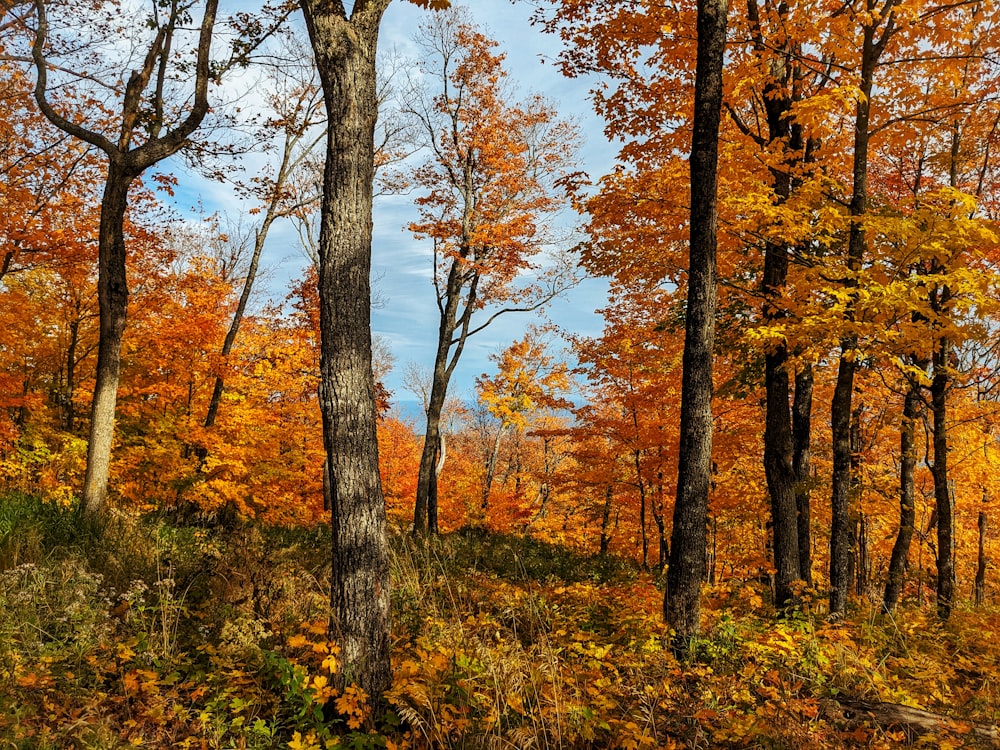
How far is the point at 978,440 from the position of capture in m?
14.3

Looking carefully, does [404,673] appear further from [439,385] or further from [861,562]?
[861,562]

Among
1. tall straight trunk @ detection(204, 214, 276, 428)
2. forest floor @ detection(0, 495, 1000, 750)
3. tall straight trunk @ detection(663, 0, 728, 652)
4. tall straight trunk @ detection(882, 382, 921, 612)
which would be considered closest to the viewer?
forest floor @ detection(0, 495, 1000, 750)

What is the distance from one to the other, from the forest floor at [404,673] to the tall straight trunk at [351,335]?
0.37 meters

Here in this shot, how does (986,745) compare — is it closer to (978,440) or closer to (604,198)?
(604,198)

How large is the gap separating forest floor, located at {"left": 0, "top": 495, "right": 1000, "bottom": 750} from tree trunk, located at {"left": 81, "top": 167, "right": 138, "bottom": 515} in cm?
146

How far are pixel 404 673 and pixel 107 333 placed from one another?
7572mm

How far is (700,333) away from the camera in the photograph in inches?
219

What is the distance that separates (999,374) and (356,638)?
16021mm

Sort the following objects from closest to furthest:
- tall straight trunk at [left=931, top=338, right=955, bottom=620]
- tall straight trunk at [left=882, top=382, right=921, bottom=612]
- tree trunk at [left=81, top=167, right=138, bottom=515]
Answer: tree trunk at [left=81, top=167, right=138, bottom=515]
tall straight trunk at [left=931, top=338, right=955, bottom=620]
tall straight trunk at [left=882, top=382, right=921, bottom=612]

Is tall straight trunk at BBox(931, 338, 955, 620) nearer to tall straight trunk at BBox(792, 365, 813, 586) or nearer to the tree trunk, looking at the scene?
tall straight trunk at BBox(792, 365, 813, 586)

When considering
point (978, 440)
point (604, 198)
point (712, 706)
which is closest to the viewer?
point (712, 706)

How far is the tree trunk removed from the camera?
8.26 m

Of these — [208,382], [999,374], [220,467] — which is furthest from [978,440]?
[208,382]

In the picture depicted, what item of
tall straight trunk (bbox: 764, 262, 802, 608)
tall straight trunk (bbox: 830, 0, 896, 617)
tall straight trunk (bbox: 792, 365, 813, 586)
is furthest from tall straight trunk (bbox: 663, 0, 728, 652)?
tall straight trunk (bbox: 792, 365, 813, 586)
